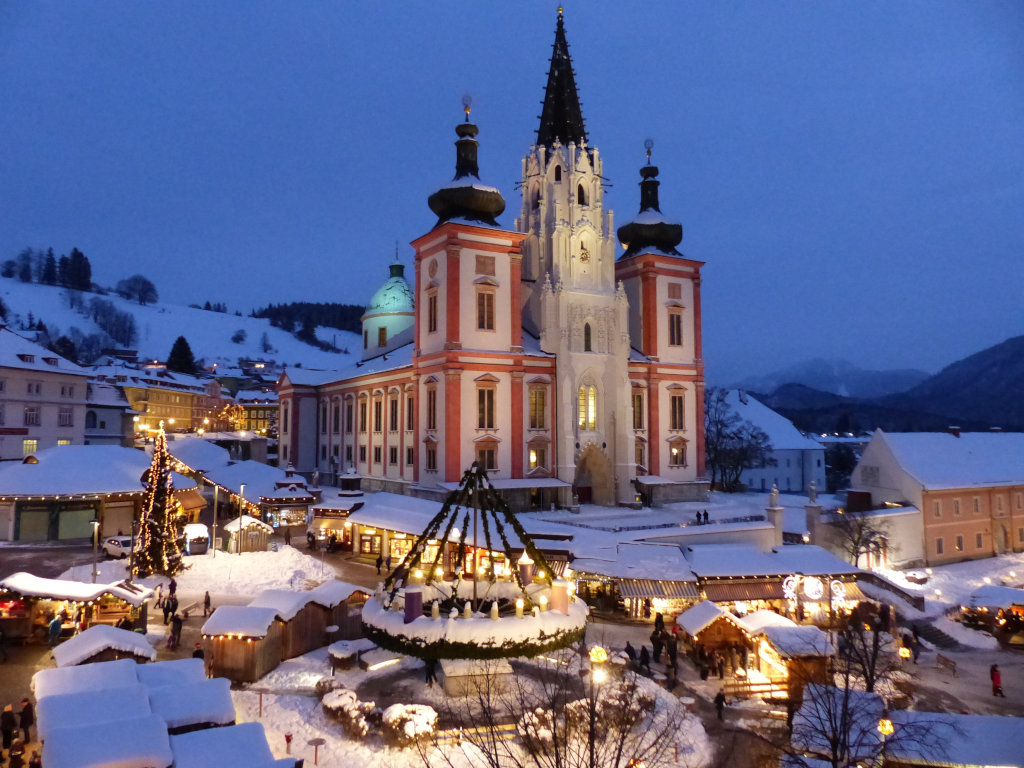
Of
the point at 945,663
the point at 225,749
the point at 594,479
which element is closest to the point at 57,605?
the point at 225,749

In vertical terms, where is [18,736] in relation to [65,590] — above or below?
below

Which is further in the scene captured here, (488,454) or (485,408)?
(485,408)

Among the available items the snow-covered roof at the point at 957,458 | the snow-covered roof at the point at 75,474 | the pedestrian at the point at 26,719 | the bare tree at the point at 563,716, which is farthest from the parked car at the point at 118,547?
the snow-covered roof at the point at 957,458

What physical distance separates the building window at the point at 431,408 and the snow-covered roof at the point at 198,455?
18.6 m

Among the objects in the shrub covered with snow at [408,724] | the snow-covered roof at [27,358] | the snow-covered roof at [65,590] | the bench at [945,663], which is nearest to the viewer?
the shrub covered with snow at [408,724]

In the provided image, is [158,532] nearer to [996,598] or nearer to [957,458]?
[996,598]

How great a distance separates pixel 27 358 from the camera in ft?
161

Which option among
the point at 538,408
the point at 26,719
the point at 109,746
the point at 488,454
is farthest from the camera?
the point at 538,408

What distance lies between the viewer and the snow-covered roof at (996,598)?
2947cm

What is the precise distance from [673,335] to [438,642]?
36.2m

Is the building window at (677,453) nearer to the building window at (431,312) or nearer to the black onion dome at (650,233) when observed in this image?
the black onion dome at (650,233)

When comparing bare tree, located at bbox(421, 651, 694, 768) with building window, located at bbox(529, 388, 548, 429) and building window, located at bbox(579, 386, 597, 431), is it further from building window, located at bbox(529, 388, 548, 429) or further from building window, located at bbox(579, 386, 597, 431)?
building window, located at bbox(579, 386, 597, 431)

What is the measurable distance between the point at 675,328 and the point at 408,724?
37.7 metres

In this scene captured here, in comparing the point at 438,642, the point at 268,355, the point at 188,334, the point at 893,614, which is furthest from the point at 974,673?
the point at 188,334
